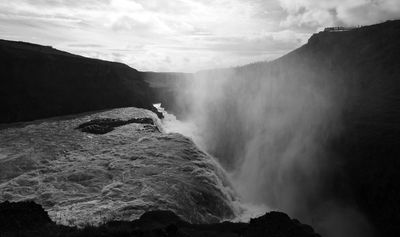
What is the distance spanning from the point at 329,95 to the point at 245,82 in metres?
25.5

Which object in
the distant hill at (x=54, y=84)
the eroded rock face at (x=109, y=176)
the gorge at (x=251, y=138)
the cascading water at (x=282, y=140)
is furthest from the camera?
the distant hill at (x=54, y=84)

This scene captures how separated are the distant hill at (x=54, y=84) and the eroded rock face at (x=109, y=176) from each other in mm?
9451

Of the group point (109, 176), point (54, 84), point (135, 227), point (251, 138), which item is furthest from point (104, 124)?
point (135, 227)

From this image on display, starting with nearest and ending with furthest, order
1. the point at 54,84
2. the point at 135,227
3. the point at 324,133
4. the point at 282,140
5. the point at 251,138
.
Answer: the point at 135,227 < the point at 324,133 < the point at 282,140 < the point at 251,138 < the point at 54,84

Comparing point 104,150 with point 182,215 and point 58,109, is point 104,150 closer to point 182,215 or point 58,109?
point 182,215

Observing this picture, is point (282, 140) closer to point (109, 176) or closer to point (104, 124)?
Result: point (109, 176)

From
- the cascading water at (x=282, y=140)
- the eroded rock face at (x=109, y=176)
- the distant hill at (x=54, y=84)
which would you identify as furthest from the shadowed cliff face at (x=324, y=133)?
the distant hill at (x=54, y=84)

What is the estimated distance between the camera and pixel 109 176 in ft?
68.0

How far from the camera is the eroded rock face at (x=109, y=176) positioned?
1675 cm

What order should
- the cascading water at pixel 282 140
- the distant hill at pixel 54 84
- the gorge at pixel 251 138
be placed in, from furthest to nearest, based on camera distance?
the distant hill at pixel 54 84, the cascading water at pixel 282 140, the gorge at pixel 251 138

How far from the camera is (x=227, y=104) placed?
5462 centimetres

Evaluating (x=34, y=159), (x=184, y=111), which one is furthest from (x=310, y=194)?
(x=184, y=111)

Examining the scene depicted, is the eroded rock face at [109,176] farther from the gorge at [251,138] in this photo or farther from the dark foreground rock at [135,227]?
the dark foreground rock at [135,227]

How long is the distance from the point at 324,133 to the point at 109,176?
18.4 metres
